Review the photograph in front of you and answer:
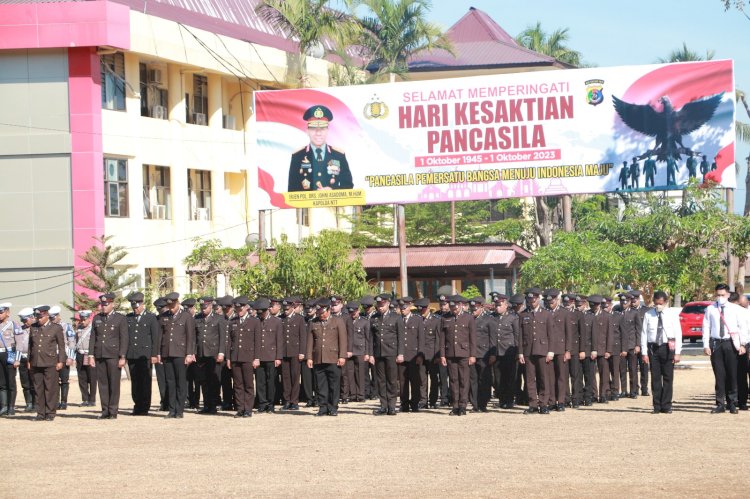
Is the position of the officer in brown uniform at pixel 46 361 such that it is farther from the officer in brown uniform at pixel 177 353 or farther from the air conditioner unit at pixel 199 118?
the air conditioner unit at pixel 199 118

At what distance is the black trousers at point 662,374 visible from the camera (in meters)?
19.2

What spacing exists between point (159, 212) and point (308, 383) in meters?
20.7

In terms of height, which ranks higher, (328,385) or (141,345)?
(141,345)

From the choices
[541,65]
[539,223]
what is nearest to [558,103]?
[539,223]

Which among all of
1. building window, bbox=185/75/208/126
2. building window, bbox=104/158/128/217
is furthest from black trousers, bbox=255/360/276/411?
building window, bbox=185/75/208/126

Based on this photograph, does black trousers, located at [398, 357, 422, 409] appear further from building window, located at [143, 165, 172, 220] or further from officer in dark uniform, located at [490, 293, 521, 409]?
building window, located at [143, 165, 172, 220]

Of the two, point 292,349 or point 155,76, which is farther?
point 155,76

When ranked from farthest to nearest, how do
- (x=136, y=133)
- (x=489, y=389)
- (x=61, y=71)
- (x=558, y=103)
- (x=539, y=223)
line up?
(x=539, y=223), (x=136, y=133), (x=61, y=71), (x=558, y=103), (x=489, y=389)

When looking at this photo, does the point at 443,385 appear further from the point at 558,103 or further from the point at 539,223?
the point at 539,223

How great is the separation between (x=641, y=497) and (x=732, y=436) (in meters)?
5.02

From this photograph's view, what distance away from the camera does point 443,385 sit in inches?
858

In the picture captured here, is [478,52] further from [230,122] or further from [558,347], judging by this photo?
[558,347]

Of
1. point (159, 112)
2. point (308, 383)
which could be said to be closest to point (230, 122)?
point (159, 112)

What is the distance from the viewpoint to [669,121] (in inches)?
1220
